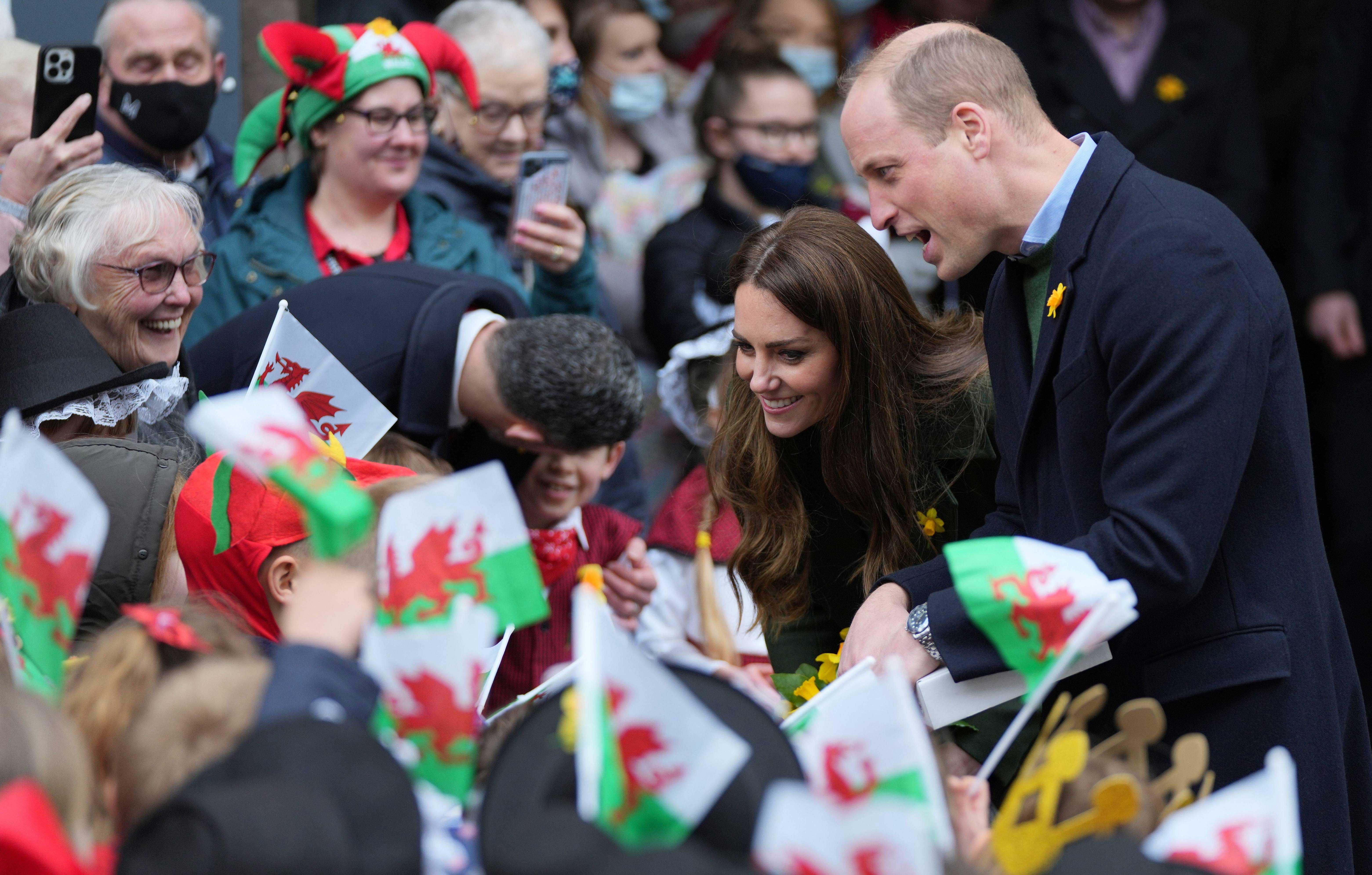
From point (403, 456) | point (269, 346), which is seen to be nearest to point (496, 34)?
point (403, 456)

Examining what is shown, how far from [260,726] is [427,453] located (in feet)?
5.56

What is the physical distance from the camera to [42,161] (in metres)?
2.99

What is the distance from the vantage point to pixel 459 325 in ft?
10.2

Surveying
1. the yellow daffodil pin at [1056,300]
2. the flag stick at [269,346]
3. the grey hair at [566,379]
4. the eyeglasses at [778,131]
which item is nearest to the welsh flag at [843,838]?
the yellow daffodil pin at [1056,300]

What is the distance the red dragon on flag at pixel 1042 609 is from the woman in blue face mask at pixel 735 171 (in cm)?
222

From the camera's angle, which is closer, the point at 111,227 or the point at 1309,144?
the point at 111,227

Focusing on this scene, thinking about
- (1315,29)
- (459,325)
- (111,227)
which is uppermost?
(1315,29)

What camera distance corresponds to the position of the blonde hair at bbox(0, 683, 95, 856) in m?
1.26

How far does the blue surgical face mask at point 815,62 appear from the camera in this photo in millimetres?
4891

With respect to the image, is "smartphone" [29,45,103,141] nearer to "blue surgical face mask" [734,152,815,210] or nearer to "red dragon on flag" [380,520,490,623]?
"blue surgical face mask" [734,152,815,210]

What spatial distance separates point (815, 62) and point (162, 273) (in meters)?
2.75

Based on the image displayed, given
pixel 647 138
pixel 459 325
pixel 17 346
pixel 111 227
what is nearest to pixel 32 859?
pixel 17 346

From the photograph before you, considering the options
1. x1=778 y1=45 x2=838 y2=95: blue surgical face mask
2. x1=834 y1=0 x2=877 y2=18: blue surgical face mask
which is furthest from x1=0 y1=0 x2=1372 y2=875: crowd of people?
x1=834 y1=0 x2=877 y2=18: blue surgical face mask

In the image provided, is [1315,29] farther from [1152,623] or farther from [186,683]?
[186,683]
